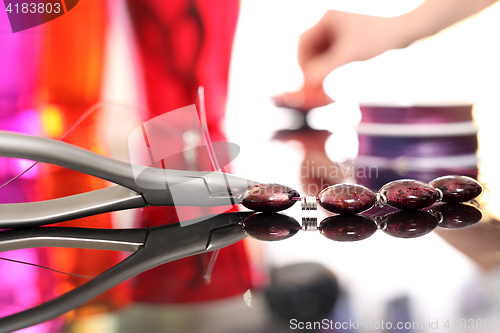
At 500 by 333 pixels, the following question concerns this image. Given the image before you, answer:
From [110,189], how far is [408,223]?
310 millimetres

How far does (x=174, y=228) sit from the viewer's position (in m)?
0.38

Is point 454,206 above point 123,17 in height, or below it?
below

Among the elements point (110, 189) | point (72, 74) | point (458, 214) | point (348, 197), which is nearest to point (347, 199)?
point (348, 197)

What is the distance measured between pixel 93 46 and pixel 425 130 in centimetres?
76

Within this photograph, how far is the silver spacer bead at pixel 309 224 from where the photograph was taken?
1.24 feet

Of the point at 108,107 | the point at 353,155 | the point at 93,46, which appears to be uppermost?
the point at 93,46

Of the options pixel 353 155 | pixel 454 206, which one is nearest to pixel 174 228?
pixel 454 206

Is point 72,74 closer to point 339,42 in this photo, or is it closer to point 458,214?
point 339,42

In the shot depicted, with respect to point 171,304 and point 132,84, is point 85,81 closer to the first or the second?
point 132,84

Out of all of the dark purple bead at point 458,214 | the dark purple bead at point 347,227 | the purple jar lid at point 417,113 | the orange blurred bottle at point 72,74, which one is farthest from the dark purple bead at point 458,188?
the orange blurred bottle at point 72,74

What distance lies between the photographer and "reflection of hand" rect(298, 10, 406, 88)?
36.9 inches

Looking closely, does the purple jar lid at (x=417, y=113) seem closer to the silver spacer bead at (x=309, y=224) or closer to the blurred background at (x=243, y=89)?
the blurred background at (x=243, y=89)

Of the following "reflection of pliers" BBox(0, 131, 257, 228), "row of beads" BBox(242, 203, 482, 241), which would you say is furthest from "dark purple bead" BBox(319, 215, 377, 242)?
"reflection of pliers" BBox(0, 131, 257, 228)

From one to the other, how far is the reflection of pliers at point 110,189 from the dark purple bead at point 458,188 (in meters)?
0.22
